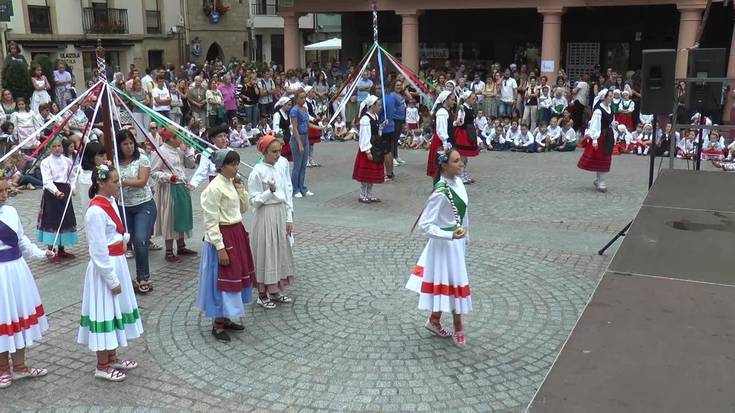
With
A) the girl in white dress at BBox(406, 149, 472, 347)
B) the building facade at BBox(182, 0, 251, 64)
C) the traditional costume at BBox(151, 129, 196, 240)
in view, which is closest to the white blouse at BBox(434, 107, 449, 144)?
the traditional costume at BBox(151, 129, 196, 240)

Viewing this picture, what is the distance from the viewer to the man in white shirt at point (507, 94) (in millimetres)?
19109

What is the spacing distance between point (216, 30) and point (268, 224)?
109 feet

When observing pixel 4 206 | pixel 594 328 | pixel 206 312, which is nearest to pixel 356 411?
pixel 206 312

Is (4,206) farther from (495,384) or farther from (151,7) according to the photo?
(151,7)

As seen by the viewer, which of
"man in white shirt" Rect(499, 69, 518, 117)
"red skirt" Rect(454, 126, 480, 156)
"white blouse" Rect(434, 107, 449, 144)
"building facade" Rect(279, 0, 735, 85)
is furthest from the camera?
"building facade" Rect(279, 0, 735, 85)

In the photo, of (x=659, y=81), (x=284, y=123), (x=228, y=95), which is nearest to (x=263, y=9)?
(x=228, y=95)

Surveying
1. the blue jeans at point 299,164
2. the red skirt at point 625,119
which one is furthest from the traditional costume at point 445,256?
the red skirt at point 625,119

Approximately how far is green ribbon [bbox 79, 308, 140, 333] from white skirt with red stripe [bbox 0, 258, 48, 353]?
1.18 feet

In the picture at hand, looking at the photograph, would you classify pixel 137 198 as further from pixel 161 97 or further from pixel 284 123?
pixel 161 97

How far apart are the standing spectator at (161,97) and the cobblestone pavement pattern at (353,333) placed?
271 inches

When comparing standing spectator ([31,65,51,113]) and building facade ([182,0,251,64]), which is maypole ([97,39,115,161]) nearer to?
standing spectator ([31,65,51,113])

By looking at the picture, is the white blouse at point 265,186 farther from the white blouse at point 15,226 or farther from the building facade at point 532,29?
the building facade at point 532,29

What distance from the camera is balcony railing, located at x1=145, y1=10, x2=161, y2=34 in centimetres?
3297

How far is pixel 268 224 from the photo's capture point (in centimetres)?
625
